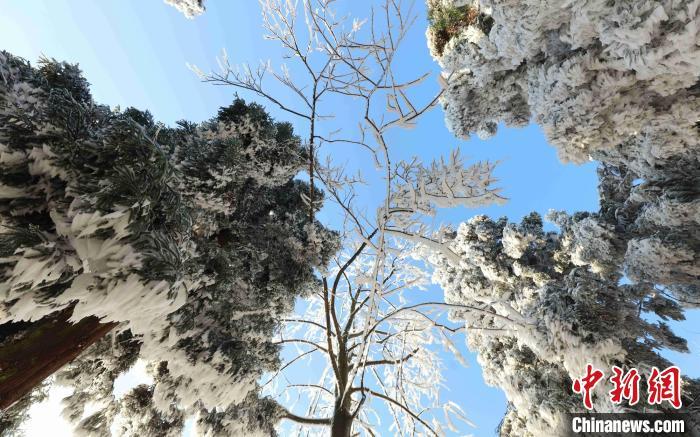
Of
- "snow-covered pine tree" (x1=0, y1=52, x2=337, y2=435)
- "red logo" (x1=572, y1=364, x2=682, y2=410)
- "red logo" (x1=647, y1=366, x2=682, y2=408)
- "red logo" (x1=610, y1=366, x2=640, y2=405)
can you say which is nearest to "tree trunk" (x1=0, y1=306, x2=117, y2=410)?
"snow-covered pine tree" (x1=0, y1=52, x2=337, y2=435)

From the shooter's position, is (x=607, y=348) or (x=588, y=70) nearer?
(x=607, y=348)

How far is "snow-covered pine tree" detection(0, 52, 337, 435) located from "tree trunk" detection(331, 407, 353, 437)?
850 millimetres

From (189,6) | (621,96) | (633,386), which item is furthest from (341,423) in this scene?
(189,6)

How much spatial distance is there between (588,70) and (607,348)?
353cm

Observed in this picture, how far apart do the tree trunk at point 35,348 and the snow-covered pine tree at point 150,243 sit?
1 centimetres

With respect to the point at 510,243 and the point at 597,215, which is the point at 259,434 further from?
the point at 597,215

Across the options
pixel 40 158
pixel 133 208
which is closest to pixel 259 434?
pixel 133 208

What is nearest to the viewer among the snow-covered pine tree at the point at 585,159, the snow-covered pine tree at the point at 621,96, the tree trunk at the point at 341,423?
the tree trunk at the point at 341,423

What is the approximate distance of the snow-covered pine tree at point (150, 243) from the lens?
1400 mm

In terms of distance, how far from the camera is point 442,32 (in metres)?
7.37

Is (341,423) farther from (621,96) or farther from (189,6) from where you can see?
(189,6)

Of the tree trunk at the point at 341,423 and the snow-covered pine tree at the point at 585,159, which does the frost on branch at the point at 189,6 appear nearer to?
the snow-covered pine tree at the point at 585,159

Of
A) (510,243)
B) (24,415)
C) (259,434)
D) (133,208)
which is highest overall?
(510,243)

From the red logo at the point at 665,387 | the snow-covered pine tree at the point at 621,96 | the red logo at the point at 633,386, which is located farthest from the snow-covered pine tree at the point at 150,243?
the red logo at the point at 665,387
